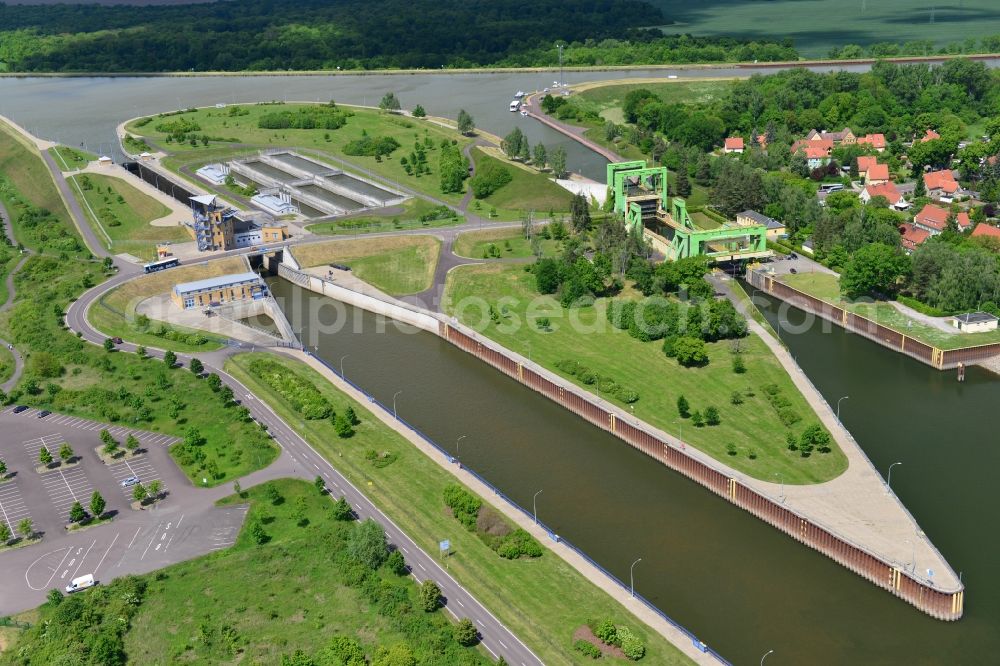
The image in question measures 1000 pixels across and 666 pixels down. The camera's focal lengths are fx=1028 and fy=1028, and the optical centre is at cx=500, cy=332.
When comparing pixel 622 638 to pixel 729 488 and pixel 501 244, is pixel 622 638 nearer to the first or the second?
pixel 729 488

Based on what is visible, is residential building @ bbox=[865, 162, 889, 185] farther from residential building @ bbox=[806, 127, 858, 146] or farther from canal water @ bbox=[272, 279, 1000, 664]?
canal water @ bbox=[272, 279, 1000, 664]

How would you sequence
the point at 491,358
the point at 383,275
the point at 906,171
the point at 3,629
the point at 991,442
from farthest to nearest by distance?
1. the point at 906,171
2. the point at 383,275
3. the point at 491,358
4. the point at 991,442
5. the point at 3,629

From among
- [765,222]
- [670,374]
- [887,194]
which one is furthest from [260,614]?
[887,194]

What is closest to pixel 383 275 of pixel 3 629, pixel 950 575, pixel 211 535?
pixel 211 535

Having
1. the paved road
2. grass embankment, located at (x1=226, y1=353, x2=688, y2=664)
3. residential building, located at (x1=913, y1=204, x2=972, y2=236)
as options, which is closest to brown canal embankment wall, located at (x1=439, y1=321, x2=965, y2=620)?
grass embankment, located at (x1=226, y1=353, x2=688, y2=664)

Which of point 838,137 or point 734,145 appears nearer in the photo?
point 838,137

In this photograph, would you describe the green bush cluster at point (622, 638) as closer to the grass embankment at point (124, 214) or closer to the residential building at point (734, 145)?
the grass embankment at point (124, 214)

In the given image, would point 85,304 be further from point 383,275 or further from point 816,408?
point 816,408
